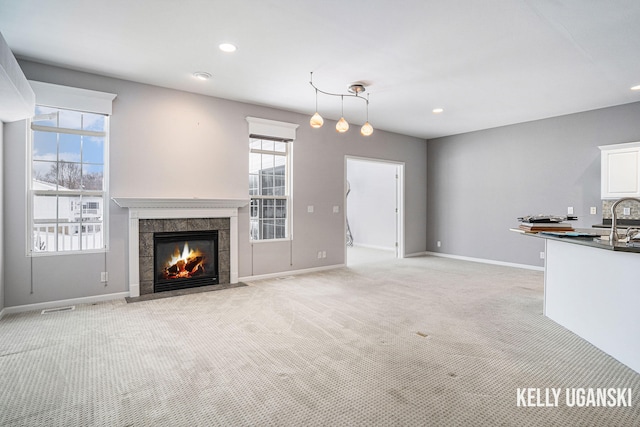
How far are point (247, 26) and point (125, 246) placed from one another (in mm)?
3168

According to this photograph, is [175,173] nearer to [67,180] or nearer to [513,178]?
[67,180]

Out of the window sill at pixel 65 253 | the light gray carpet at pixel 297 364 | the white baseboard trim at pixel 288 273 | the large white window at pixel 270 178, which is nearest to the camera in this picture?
the light gray carpet at pixel 297 364

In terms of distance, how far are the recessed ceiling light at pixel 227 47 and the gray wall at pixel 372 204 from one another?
5363 mm

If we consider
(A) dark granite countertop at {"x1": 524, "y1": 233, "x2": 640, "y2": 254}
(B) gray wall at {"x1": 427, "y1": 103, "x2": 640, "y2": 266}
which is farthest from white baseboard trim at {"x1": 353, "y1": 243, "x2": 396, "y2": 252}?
(A) dark granite countertop at {"x1": 524, "y1": 233, "x2": 640, "y2": 254}

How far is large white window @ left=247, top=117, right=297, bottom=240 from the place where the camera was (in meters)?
5.49

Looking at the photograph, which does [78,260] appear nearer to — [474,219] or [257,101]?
[257,101]

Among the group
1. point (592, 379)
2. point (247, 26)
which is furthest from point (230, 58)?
point (592, 379)

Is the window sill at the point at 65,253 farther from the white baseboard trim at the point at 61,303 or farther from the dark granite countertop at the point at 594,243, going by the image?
the dark granite countertop at the point at 594,243

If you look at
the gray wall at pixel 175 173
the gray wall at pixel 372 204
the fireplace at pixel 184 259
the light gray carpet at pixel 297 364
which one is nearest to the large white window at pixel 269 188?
the gray wall at pixel 175 173

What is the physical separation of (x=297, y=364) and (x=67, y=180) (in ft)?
12.2

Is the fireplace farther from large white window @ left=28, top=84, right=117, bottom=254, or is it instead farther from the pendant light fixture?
the pendant light fixture

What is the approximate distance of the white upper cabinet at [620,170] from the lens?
479cm

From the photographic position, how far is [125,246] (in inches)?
172

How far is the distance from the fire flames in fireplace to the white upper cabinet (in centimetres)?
628
